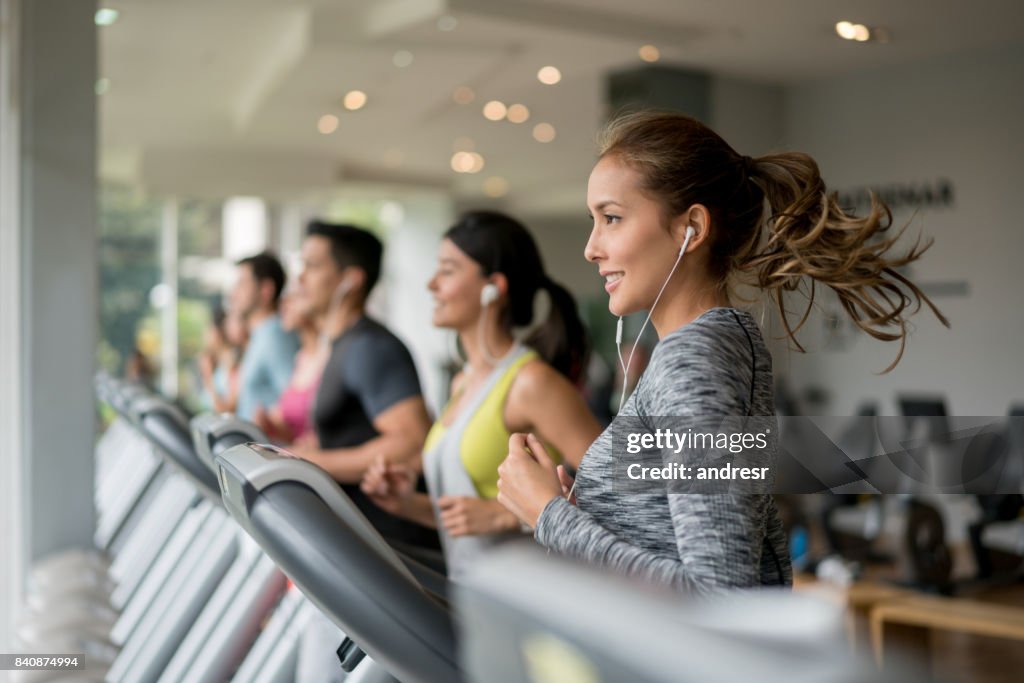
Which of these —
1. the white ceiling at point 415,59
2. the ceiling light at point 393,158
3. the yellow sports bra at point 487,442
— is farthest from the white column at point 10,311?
the ceiling light at point 393,158

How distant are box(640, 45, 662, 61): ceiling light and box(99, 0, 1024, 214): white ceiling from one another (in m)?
0.11

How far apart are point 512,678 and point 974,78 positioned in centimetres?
878

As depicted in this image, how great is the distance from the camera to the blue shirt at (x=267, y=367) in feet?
14.3

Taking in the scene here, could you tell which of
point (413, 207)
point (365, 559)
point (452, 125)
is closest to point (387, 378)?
point (365, 559)

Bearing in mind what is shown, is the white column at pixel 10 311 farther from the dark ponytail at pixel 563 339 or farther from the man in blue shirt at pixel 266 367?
the dark ponytail at pixel 563 339

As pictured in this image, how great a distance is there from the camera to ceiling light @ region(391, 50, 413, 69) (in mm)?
7859

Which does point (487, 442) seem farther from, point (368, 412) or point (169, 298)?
point (169, 298)

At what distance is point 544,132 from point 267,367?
7966 millimetres

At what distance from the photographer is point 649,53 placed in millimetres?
8250

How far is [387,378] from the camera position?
2691mm

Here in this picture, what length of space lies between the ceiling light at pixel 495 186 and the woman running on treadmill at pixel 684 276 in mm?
13674

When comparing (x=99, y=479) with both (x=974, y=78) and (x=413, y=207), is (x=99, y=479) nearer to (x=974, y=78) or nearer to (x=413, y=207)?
(x=974, y=78)

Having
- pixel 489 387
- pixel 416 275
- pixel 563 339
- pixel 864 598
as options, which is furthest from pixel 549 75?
pixel 416 275

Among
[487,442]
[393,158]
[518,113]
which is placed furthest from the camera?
[393,158]
